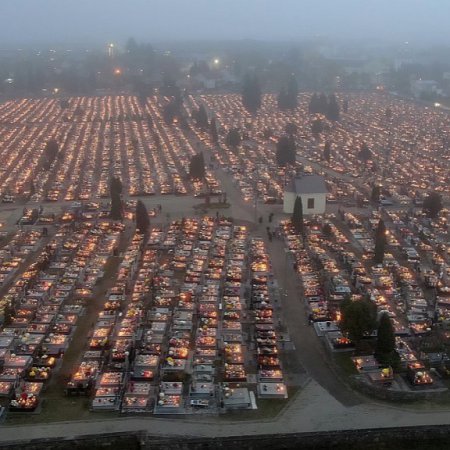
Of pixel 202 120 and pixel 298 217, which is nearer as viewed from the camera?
pixel 298 217

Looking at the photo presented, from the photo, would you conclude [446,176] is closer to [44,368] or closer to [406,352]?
[406,352]

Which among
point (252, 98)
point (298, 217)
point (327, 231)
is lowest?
point (327, 231)

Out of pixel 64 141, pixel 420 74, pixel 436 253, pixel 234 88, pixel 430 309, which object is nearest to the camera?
pixel 430 309

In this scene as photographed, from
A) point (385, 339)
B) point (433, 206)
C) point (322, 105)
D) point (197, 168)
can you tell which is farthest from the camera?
point (322, 105)

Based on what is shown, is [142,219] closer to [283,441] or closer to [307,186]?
[307,186]

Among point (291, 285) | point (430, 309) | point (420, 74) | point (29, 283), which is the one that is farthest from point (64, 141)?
point (420, 74)

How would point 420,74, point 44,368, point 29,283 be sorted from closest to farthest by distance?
point 44,368, point 29,283, point 420,74

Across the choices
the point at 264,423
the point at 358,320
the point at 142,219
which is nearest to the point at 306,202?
the point at 142,219
